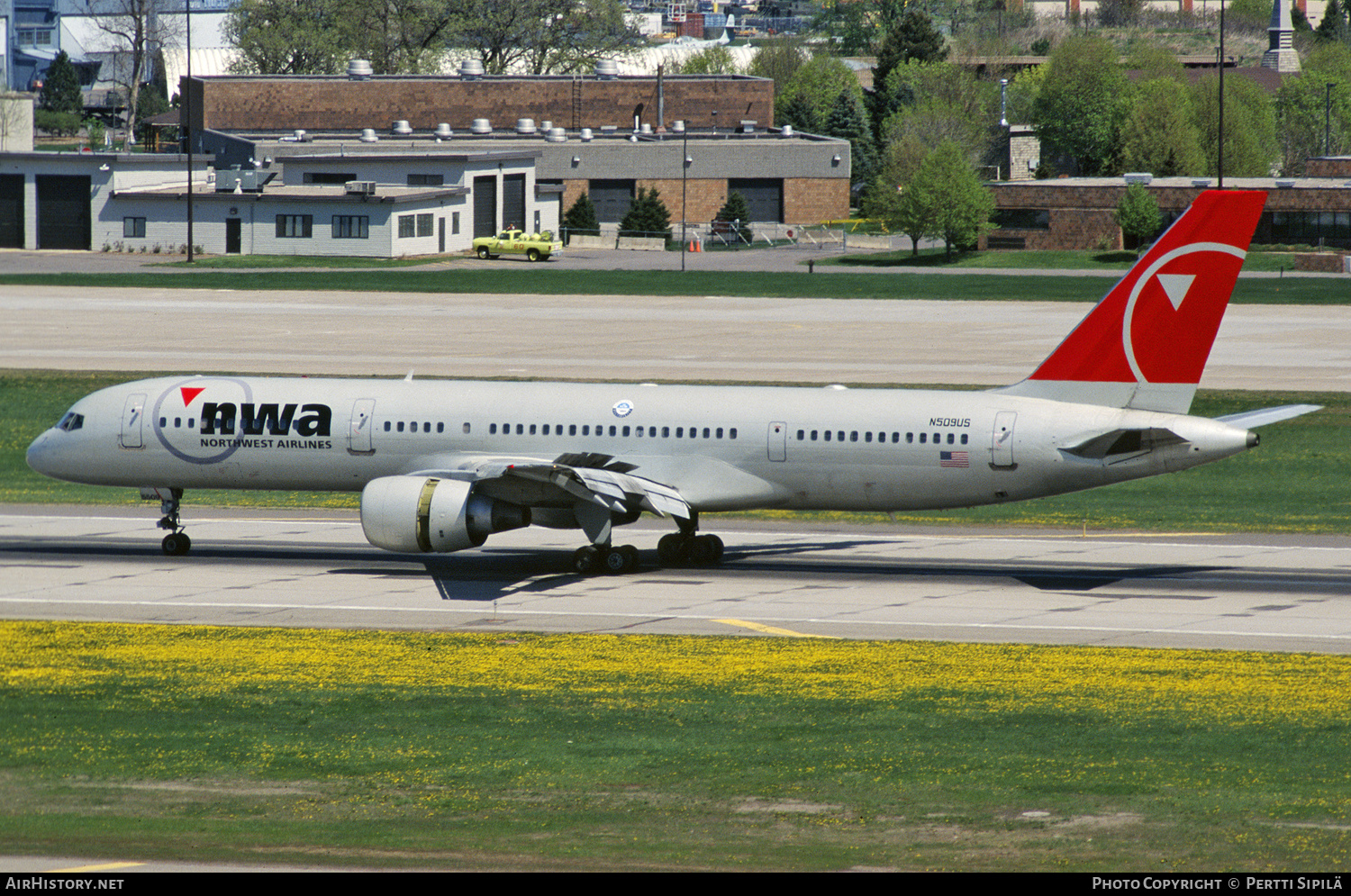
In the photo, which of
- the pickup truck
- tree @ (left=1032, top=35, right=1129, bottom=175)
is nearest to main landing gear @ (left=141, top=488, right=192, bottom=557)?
the pickup truck

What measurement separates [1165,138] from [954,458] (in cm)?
13346

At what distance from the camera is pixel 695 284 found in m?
117

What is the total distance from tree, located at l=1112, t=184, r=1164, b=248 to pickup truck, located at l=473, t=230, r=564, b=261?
47351mm

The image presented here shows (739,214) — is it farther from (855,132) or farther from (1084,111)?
(1084,111)

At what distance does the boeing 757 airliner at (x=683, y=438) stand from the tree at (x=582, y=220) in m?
117

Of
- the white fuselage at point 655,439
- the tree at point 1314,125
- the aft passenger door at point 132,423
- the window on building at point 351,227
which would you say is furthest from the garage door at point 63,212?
the tree at point 1314,125

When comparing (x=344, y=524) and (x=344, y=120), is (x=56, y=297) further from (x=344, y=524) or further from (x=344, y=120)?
(x=344, y=120)

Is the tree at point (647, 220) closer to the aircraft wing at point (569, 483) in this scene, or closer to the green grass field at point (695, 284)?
the green grass field at point (695, 284)

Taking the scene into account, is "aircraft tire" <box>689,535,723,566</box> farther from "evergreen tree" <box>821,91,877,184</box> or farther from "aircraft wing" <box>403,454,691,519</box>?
"evergreen tree" <box>821,91,877,184</box>

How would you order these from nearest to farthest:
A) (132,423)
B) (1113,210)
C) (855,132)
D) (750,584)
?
(750,584) → (132,423) → (1113,210) → (855,132)

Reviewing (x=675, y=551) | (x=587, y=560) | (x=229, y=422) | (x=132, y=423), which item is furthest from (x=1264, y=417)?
(x=132, y=423)

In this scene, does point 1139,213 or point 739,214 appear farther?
point 739,214

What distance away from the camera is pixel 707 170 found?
547 ft

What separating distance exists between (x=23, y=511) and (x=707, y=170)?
123236 millimetres
